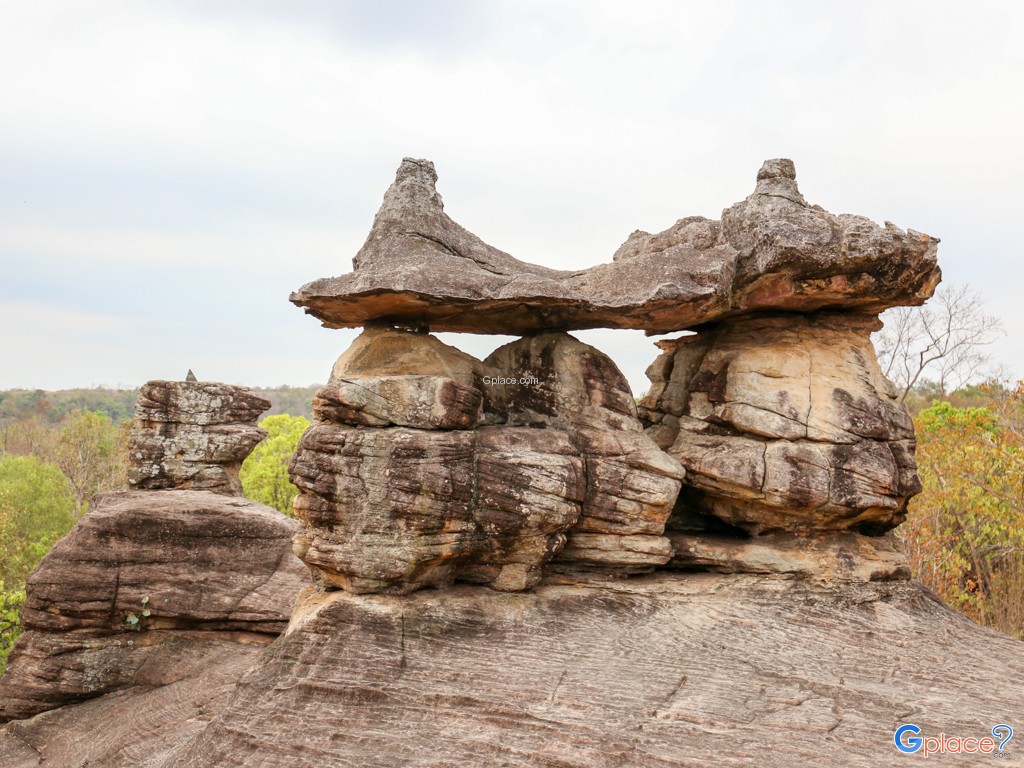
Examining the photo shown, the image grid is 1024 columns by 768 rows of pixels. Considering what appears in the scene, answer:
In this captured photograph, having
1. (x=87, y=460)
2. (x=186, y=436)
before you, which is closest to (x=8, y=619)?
(x=186, y=436)

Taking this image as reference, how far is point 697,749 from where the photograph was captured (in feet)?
31.1

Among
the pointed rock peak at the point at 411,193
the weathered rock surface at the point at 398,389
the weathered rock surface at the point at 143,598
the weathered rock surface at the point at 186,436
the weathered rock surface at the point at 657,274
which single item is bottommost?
the weathered rock surface at the point at 143,598

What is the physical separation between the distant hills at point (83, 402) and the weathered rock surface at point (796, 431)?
83.6 metres

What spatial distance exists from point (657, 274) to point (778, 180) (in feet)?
9.29

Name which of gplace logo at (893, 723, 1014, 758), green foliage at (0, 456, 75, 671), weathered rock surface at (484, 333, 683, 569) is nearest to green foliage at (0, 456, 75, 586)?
green foliage at (0, 456, 75, 671)

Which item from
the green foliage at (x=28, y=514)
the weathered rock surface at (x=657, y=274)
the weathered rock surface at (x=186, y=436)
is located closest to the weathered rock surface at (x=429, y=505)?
the weathered rock surface at (x=657, y=274)

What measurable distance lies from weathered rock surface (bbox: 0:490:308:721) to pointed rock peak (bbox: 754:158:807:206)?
12.5 meters

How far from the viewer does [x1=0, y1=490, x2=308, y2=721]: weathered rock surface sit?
16312mm

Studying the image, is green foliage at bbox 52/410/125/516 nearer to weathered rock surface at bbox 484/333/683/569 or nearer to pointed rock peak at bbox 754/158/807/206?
weathered rock surface at bbox 484/333/683/569

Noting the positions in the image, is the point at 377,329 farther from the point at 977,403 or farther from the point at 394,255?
the point at 977,403

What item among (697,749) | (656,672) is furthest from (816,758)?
(656,672)

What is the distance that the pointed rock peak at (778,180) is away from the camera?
13.2 m

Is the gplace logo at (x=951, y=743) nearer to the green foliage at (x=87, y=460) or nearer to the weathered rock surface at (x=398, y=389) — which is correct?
the weathered rock surface at (x=398, y=389)

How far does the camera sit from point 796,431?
12.9 m
